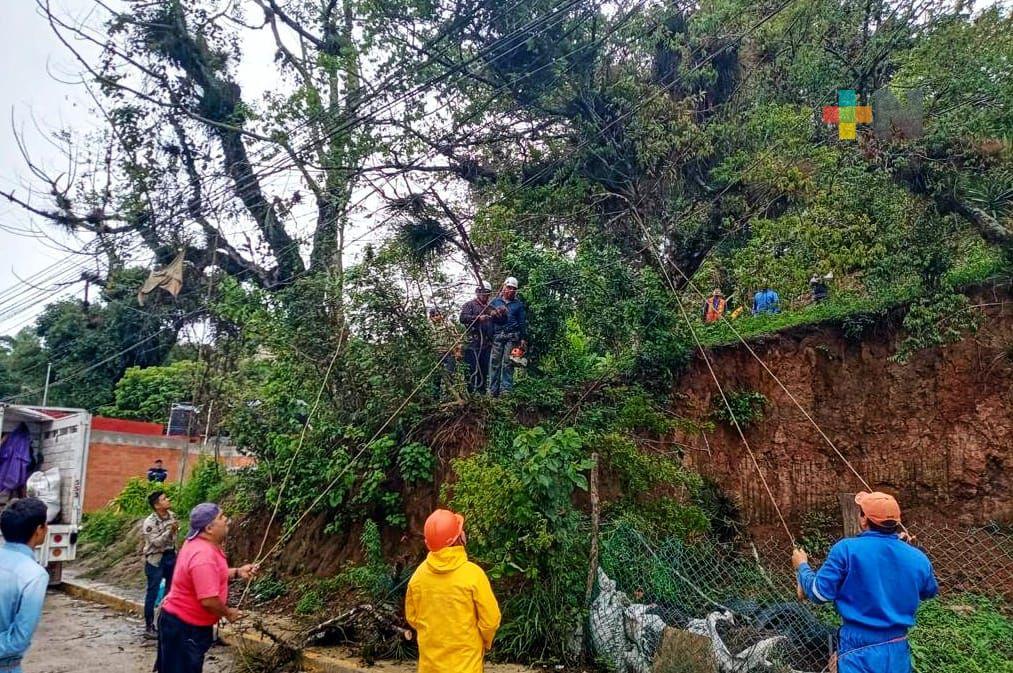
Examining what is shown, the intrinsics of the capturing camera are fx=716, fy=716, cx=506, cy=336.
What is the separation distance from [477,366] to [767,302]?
5.28 metres

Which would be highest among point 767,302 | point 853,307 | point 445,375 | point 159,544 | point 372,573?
point 767,302

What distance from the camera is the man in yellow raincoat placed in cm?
386

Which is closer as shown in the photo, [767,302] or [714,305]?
[767,302]

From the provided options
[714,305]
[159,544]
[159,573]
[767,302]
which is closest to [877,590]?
[159,544]

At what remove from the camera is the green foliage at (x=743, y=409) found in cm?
962

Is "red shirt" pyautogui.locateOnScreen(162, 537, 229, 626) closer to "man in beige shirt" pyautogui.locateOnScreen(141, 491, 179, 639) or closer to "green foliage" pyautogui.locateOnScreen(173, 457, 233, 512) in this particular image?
"man in beige shirt" pyautogui.locateOnScreen(141, 491, 179, 639)

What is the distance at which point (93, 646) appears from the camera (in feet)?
26.1

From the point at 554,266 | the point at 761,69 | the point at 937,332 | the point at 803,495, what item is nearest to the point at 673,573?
the point at 803,495

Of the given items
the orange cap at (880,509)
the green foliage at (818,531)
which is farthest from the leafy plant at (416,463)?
the orange cap at (880,509)

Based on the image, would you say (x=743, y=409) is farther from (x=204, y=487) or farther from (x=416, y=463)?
(x=204, y=487)

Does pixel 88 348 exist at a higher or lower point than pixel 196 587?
higher

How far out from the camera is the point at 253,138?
51.2 ft

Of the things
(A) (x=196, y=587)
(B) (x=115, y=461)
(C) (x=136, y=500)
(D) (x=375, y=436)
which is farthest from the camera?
(B) (x=115, y=461)

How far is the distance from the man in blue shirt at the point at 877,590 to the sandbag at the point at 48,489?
10.9 metres
